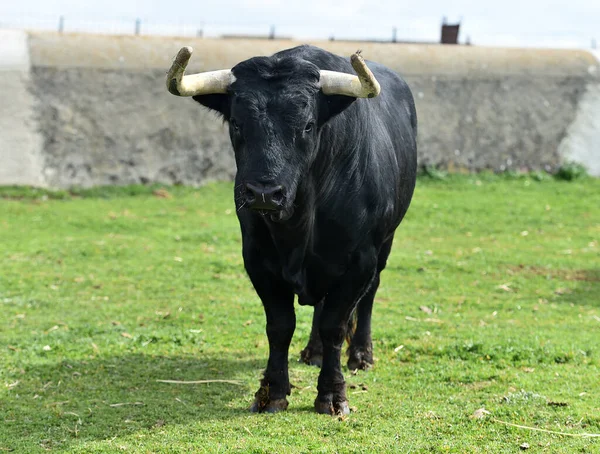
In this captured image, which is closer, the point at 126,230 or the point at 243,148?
the point at 243,148

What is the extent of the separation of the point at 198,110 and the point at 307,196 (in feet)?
34.9

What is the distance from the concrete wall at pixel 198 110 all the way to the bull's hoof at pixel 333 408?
391 inches

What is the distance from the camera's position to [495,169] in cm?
1738

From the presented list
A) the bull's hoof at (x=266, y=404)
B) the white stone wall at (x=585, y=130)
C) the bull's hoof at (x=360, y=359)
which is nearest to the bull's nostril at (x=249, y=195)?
the bull's hoof at (x=266, y=404)

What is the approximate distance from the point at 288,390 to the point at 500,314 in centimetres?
358

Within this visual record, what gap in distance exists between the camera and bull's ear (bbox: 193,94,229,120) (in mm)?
5859

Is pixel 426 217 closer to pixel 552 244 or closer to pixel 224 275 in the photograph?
pixel 552 244

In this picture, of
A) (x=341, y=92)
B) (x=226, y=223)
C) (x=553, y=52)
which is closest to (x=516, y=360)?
(x=341, y=92)

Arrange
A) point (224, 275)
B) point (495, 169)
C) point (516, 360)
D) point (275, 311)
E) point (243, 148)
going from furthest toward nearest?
point (495, 169) → point (224, 275) → point (516, 360) → point (275, 311) → point (243, 148)

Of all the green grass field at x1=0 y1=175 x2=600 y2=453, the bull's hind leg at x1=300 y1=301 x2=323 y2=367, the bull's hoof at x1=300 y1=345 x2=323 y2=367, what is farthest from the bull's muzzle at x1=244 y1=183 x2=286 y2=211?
the bull's hoof at x1=300 y1=345 x2=323 y2=367

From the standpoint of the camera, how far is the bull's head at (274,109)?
5242 millimetres

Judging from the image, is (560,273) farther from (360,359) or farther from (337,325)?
(337,325)

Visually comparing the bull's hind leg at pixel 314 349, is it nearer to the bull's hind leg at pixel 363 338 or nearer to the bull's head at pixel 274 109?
the bull's hind leg at pixel 363 338

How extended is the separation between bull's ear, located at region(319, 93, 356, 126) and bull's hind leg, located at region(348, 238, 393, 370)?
2.00 meters
